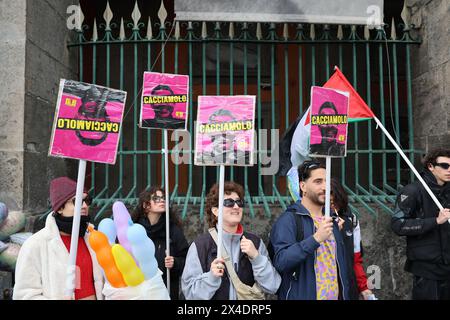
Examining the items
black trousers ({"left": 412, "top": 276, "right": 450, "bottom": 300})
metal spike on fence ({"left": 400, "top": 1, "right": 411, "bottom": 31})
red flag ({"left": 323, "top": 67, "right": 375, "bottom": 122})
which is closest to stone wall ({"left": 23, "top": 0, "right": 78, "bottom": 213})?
red flag ({"left": 323, "top": 67, "right": 375, "bottom": 122})

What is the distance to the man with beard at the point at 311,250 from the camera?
2965mm

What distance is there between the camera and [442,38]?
534 centimetres

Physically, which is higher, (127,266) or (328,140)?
(328,140)

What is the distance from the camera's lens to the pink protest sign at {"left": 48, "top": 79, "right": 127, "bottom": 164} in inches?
115

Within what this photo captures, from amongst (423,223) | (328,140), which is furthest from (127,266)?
(423,223)

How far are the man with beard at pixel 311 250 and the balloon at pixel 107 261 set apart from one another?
1049 millimetres

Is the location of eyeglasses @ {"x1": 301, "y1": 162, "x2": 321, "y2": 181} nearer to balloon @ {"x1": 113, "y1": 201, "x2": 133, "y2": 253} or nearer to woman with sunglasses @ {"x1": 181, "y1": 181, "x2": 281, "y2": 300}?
woman with sunglasses @ {"x1": 181, "y1": 181, "x2": 281, "y2": 300}

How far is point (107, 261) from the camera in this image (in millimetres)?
2699

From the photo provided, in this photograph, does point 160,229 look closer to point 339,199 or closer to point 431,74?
point 339,199

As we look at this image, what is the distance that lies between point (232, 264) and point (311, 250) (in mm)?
536

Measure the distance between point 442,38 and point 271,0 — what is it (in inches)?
81.0

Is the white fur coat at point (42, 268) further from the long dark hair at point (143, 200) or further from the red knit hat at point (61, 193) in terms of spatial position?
the long dark hair at point (143, 200)

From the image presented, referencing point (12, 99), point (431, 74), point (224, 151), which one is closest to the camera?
point (224, 151)
